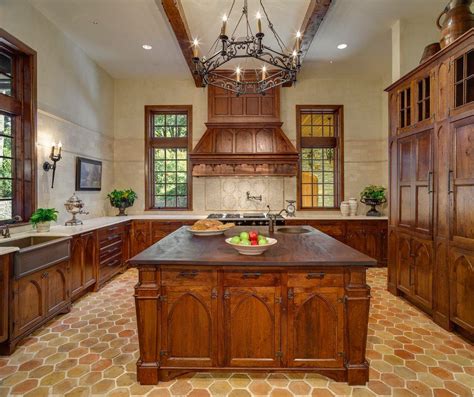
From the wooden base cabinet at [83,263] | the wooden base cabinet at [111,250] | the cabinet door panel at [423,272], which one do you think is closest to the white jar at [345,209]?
the cabinet door panel at [423,272]

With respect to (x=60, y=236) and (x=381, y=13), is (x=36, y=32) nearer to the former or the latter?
(x=60, y=236)

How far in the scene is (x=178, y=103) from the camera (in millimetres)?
5500

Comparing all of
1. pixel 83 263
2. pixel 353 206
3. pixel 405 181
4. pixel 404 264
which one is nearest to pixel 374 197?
pixel 353 206

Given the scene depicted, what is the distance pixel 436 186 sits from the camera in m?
2.80

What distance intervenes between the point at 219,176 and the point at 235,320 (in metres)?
3.75

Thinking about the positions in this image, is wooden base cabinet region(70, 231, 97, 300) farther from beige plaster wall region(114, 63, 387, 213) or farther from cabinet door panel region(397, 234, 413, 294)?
cabinet door panel region(397, 234, 413, 294)

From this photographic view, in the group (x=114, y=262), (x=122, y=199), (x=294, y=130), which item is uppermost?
(x=294, y=130)

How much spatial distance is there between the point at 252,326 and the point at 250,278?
0.33 m

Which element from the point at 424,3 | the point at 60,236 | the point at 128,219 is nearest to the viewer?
the point at 60,236

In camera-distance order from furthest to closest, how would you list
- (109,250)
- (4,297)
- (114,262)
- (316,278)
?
(114,262), (109,250), (4,297), (316,278)

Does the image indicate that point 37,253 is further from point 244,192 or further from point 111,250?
point 244,192

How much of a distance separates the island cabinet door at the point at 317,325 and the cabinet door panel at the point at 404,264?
1944mm

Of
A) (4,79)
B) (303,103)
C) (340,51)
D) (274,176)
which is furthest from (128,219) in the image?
(340,51)

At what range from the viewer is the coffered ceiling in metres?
3.32
